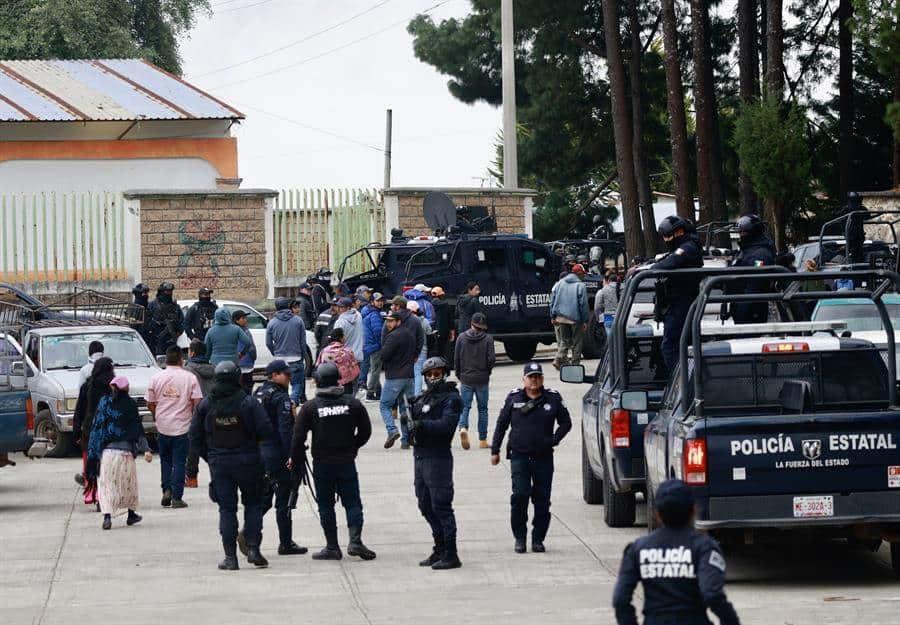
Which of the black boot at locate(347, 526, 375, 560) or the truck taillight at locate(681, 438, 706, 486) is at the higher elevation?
the truck taillight at locate(681, 438, 706, 486)

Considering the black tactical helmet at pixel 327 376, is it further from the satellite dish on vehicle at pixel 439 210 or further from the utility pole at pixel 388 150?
the utility pole at pixel 388 150

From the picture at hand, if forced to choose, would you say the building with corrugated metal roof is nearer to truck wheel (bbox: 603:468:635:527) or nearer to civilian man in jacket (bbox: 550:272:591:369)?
civilian man in jacket (bbox: 550:272:591:369)

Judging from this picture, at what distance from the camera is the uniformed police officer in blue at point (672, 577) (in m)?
7.17

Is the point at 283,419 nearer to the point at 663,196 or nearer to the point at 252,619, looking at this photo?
the point at 252,619

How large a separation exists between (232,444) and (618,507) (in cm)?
358

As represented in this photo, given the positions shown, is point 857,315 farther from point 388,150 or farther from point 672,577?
point 388,150

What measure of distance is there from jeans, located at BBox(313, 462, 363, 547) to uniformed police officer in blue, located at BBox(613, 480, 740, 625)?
21.5ft

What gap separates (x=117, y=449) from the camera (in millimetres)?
16281

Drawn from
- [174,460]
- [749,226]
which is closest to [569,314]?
[174,460]

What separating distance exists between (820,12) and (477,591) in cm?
3729

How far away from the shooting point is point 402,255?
3123 cm

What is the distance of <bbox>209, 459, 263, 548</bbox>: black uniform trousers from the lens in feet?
44.3

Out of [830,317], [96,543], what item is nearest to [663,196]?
[830,317]

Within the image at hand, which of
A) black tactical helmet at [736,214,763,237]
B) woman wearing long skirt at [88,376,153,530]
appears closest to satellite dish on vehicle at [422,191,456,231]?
woman wearing long skirt at [88,376,153,530]
